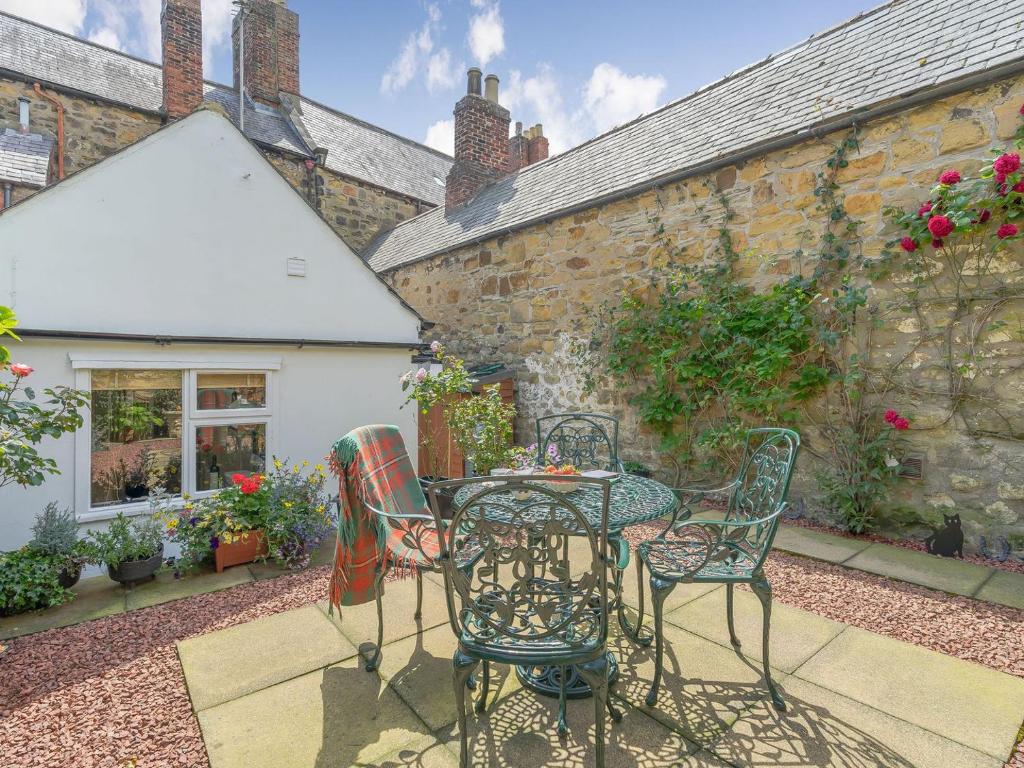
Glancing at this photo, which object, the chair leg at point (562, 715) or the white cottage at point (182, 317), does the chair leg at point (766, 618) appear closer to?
the chair leg at point (562, 715)

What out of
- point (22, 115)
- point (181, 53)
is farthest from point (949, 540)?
point (22, 115)

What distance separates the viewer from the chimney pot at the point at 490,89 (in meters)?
10.8

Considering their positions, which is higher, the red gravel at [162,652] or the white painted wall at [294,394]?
the white painted wall at [294,394]

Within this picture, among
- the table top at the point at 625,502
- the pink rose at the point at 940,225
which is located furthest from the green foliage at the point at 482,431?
the pink rose at the point at 940,225

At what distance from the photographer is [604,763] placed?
1.81 meters

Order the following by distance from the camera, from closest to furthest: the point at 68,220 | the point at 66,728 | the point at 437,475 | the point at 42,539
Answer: the point at 66,728 < the point at 42,539 < the point at 68,220 < the point at 437,475

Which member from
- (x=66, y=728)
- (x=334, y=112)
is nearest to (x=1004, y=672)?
(x=66, y=728)

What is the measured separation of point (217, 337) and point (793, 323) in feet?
18.0

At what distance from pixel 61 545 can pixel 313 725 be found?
259 cm

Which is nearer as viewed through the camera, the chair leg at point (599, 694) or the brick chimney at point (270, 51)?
the chair leg at point (599, 694)

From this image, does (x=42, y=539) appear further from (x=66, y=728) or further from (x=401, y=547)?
(x=401, y=547)

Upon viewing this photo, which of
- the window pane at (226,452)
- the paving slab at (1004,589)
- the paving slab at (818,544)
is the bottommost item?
the paving slab at (818,544)

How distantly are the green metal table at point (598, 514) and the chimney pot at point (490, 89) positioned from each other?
10448 millimetres

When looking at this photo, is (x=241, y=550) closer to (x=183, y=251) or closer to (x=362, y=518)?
(x=362, y=518)
